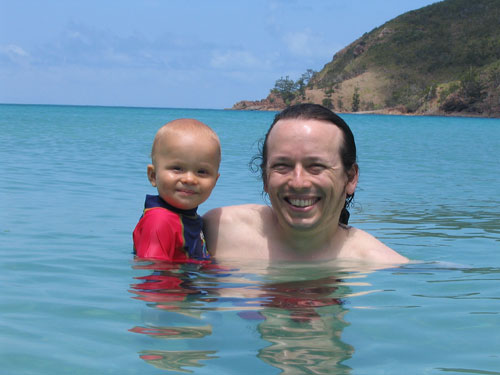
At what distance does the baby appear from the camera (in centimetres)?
363

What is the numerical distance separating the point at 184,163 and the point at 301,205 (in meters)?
0.72

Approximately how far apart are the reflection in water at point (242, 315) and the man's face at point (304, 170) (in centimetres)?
43

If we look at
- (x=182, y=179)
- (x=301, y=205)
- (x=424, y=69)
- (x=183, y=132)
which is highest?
(x=424, y=69)

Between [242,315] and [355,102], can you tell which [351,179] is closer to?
[242,315]

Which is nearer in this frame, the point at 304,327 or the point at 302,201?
the point at 304,327

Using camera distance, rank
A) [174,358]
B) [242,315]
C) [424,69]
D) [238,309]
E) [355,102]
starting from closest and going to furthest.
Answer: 1. [174,358]
2. [242,315]
3. [238,309]
4. [355,102]
5. [424,69]

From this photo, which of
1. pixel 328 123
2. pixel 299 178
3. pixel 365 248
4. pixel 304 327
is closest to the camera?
pixel 304 327

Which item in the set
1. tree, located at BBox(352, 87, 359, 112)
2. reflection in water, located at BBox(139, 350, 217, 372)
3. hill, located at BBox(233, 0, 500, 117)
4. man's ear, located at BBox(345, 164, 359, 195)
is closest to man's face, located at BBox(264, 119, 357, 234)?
man's ear, located at BBox(345, 164, 359, 195)

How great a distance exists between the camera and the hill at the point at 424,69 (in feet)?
313

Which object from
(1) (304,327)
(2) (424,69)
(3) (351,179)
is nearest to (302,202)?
(3) (351,179)

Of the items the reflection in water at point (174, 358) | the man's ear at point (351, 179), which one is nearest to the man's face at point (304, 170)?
the man's ear at point (351, 179)

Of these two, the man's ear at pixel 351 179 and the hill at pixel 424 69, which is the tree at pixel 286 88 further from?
the man's ear at pixel 351 179

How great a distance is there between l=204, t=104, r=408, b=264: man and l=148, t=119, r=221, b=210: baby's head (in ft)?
1.13

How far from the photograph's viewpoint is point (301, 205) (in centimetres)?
355
